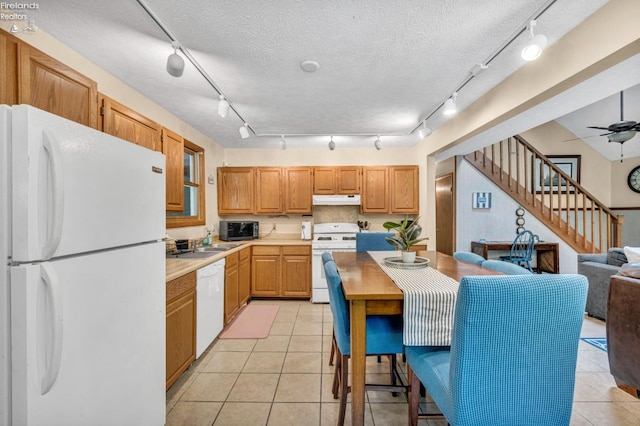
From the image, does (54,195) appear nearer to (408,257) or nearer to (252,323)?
(408,257)

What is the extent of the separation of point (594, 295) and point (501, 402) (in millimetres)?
3259

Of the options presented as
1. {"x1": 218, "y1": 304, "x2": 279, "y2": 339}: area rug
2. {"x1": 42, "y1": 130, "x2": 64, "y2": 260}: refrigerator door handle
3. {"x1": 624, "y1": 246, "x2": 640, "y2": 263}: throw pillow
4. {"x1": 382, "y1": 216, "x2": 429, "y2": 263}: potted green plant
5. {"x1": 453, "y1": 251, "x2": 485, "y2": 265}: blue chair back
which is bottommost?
{"x1": 218, "y1": 304, "x2": 279, "y2": 339}: area rug

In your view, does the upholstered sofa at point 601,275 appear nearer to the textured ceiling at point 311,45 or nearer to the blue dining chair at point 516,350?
the textured ceiling at point 311,45

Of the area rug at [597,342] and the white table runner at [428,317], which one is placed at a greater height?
the white table runner at [428,317]

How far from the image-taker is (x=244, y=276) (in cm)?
376

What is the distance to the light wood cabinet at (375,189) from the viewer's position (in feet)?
14.1

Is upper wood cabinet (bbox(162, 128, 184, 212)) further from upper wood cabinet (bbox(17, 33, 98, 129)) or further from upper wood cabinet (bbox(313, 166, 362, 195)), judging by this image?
upper wood cabinet (bbox(313, 166, 362, 195))

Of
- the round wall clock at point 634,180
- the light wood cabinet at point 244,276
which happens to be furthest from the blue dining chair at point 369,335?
the round wall clock at point 634,180

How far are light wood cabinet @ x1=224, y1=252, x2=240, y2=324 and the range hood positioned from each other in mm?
1479

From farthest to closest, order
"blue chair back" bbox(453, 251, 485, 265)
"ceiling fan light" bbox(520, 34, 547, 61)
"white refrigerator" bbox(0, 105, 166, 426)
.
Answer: "blue chair back" bbox(453, 251, 485, 265), "ceiling fan light" bbox(520, 34, 547, 61), "white refrigerator" bbox(0, 105, 166, 426)

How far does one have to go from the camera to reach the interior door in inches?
180

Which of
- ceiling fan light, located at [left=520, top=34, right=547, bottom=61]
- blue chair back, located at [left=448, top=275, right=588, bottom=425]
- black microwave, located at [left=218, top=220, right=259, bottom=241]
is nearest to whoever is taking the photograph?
blue chair back, located at [left=448, top=275, right=588, bottom=425]

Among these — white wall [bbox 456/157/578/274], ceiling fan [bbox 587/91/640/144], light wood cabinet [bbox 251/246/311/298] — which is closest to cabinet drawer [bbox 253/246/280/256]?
light wood cabinet [bbox 251/246/311/298]

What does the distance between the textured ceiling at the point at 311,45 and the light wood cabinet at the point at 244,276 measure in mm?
1916
